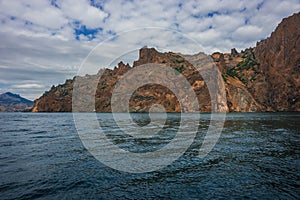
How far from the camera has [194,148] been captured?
24906 mm

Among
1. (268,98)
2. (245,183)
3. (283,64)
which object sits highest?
(283,64)

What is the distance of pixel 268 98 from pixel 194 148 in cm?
19432

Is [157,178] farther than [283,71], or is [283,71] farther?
[283,71]

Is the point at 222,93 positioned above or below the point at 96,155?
above

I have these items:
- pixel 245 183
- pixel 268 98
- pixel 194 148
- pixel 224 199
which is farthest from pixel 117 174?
Answer: pixel 268 98

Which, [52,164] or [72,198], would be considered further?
[52,164]

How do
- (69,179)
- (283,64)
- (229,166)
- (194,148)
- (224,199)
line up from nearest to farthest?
(224,199)
(69,179)
(229,166)
(194,148)
(283,64)

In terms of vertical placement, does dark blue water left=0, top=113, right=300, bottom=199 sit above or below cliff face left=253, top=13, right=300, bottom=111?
below

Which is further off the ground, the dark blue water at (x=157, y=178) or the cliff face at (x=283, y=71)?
the cliff face at (x=283, y=71)

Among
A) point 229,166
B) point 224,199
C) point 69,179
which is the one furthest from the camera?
point 229,166

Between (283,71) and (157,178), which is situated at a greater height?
(283,71)

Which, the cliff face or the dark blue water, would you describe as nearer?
the dark blue water

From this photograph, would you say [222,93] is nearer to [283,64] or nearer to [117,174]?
[283,64]

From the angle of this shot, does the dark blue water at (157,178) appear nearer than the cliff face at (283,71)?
Yes
